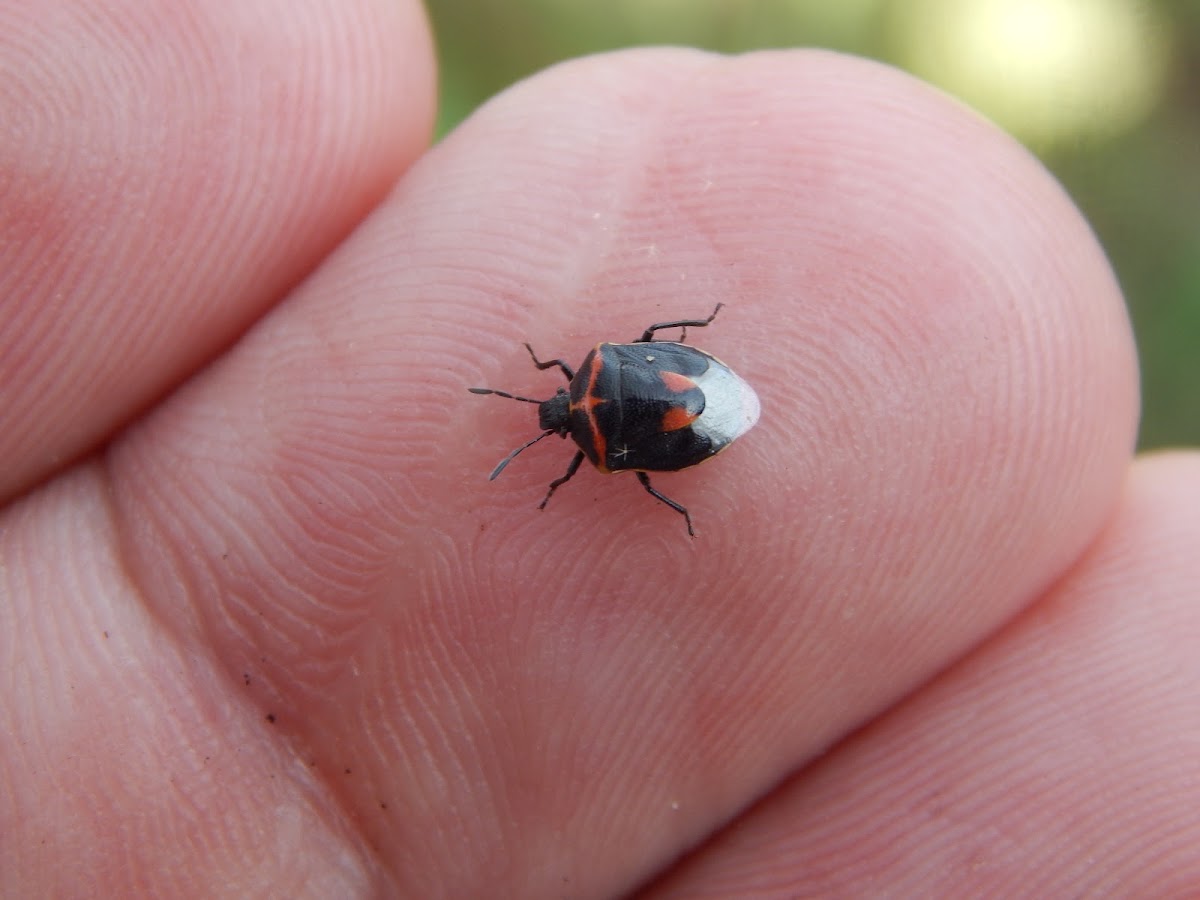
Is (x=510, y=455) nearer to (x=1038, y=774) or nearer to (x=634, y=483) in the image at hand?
(x=634, y=483)

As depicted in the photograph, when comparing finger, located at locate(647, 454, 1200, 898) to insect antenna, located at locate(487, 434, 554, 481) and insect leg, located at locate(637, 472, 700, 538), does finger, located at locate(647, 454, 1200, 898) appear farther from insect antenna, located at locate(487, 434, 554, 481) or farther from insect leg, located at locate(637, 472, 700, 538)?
insect antenna, located at locate(487, 434, 554, 481)

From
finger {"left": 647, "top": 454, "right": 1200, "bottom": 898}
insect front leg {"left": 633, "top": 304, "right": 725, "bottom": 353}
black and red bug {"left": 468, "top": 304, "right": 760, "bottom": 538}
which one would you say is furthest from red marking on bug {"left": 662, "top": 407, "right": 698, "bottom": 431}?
finger {"left": 647, "top": 454, "right": 1200, "bottom": 898}

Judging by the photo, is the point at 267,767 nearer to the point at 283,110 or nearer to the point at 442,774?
the point at 442,774

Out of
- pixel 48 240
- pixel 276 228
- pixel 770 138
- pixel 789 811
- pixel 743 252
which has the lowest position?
pixel 789 811

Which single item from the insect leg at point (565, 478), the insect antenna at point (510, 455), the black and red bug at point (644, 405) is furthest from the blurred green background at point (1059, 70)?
the insect leg at point (565, 478)

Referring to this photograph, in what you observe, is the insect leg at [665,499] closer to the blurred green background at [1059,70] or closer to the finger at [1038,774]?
the finger at [1038,774]

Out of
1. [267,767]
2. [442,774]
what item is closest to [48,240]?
[267,767]
